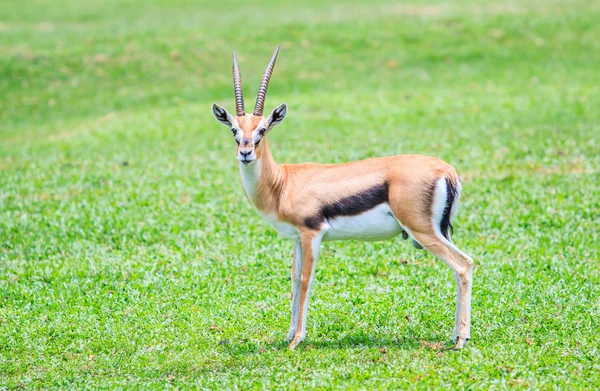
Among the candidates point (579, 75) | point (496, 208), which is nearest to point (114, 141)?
point (496, 208)

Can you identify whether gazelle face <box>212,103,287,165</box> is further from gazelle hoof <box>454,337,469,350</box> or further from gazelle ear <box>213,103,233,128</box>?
gazelle hoof <box>454,337,469,350</box>

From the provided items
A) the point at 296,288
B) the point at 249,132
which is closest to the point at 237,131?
the point at 249,132

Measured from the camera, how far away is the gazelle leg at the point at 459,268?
6750 millimetres

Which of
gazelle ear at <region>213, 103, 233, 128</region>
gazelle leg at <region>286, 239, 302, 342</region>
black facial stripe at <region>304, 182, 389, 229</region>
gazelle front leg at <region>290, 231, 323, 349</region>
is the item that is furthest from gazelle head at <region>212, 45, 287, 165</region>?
gazelle leg at <region>286, 239, 302, 342</region>

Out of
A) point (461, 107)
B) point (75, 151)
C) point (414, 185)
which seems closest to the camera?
point (414, 185)

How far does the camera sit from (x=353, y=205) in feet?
22.8

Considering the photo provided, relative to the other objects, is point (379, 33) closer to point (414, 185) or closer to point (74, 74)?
point (74, 74)

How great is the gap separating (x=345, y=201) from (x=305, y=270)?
0.72 meters

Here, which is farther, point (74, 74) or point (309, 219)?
point (74, 74)

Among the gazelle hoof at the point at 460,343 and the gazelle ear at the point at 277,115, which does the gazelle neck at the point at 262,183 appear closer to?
the gazelle ear at the point at 277,115

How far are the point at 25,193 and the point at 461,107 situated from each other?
33.1 feet

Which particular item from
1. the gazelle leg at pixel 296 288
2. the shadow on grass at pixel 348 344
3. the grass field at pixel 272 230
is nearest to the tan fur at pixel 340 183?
the gazelle leg at pixel 296 288

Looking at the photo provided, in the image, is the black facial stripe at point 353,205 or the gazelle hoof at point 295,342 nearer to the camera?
the black facial stripe at point 353,205

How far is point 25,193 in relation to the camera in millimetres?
12891
